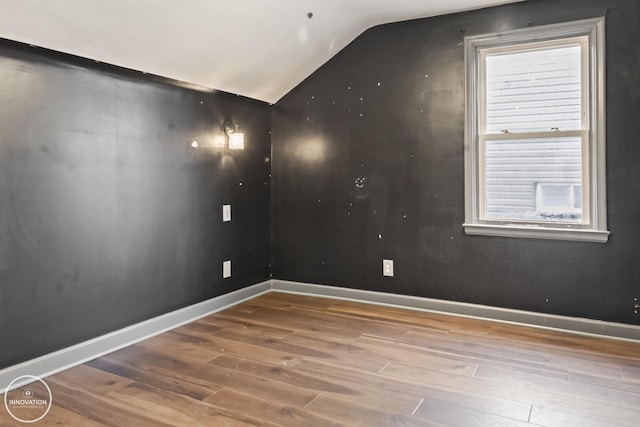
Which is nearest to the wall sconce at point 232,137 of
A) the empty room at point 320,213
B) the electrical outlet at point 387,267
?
the empty room at point 320,213

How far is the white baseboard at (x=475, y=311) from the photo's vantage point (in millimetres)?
3025

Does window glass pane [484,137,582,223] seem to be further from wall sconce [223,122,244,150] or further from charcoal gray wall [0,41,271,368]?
charcoal gray wall [0,41,271,368]

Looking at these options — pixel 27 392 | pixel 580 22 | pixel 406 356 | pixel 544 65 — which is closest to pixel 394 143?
pixel 544 65

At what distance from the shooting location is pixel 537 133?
3.22 metres

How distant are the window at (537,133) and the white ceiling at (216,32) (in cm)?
42

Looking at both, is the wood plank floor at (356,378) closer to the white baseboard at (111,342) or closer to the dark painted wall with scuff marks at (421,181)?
the white baseboard at (111,342)

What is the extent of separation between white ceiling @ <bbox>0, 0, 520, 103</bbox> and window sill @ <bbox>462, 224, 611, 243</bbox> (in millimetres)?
1563

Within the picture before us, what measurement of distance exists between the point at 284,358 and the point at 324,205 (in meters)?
1.66

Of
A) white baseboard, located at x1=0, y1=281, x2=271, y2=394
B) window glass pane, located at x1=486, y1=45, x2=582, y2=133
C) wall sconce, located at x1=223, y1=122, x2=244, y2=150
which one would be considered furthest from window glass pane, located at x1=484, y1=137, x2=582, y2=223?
white baseboard, located at x1=0, y1=281, x2=271, y2=394

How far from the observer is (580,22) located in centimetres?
304

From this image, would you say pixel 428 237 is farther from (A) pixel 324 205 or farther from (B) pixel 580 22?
(B) pixel 580 22

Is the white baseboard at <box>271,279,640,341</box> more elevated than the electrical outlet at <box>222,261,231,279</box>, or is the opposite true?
the electrical outlet at <box>222,261,231,279</box>

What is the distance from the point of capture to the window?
3053 millimetres

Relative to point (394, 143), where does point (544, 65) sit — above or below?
above
